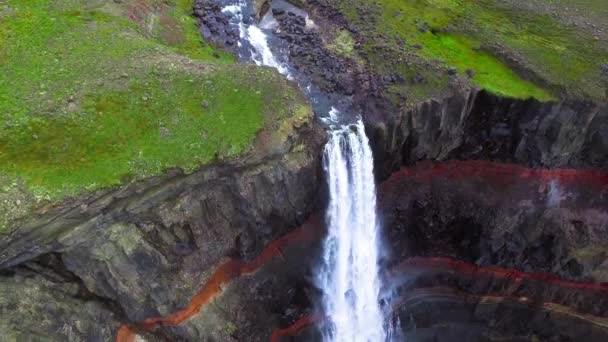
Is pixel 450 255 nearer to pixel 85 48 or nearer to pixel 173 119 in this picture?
pixel 173 119

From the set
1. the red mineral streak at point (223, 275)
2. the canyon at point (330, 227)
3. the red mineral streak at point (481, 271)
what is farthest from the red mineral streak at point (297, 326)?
the red mineral streak at point (481, 271)

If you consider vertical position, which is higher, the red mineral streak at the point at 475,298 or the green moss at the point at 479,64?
the green moss at the point at 479,64

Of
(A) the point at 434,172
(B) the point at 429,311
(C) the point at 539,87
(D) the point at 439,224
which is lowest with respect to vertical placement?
(B) the point at 429,311

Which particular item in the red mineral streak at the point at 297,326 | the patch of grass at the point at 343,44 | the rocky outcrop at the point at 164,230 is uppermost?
the patch of grass at the point at 343,44

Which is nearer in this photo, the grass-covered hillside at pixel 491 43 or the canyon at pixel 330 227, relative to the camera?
the canyon at pixel 330 227

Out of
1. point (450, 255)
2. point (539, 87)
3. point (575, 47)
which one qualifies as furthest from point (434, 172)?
point (575, 47)

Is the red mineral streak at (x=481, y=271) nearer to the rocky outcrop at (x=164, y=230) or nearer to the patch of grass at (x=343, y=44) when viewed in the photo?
the rocky outcrop at (x=164, y=230)

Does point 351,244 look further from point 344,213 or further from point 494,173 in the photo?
point 494,173
